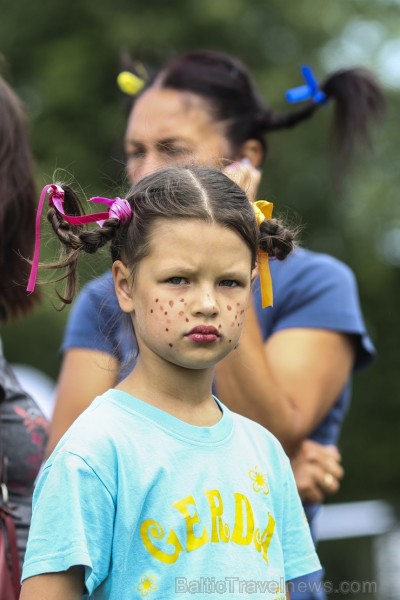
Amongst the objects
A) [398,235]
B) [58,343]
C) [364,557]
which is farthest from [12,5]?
[364,557]

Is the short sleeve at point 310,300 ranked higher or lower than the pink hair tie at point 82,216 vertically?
lower

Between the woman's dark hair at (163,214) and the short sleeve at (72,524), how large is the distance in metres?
0.41

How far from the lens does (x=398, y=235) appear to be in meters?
16.5

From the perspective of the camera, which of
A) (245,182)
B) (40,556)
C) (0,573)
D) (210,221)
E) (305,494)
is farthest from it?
(305,494)

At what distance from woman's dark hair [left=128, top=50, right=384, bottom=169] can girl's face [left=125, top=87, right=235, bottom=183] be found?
6cm

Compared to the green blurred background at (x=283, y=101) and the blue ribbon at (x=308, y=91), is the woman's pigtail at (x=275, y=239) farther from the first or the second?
the green blurred background at (x=283, y=101)

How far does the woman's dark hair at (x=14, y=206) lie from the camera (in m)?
3.36

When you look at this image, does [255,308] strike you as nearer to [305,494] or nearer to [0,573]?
[305,494]

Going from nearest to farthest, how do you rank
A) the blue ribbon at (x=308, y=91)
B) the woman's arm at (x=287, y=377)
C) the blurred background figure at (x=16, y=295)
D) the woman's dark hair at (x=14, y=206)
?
1. the blurred background figure at (x=16, y=295)
2. the woman's arm at (x=287, y=377)
3. the woman's dark hair at (x=14, y=206)
4. the blue ribbon at (x=308, y=91)

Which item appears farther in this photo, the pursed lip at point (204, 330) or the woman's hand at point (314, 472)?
the woman's hand at point (314, 472)

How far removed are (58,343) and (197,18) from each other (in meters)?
4.77

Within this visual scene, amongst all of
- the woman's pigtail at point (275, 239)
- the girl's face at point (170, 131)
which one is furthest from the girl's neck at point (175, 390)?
the girl's face at point (170, 131)

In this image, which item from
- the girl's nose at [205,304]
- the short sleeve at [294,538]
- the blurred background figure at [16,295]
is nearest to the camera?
the girl's nose at [205,304]

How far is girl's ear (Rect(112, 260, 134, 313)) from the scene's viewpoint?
2.48 m
